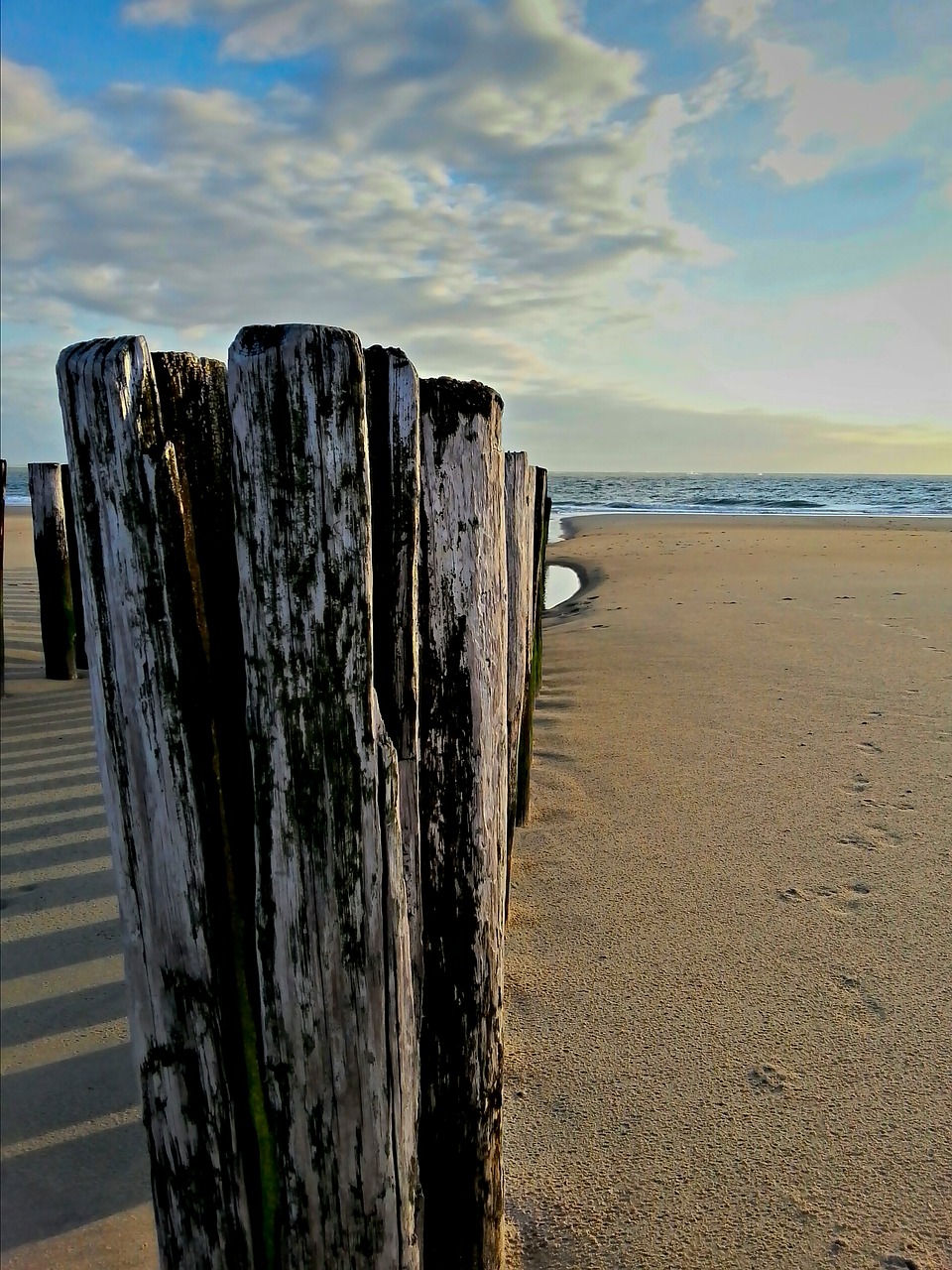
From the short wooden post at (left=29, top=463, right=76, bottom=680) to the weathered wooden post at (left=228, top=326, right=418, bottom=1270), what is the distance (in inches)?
255

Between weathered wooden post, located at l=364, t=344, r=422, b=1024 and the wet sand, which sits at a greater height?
weathered wooden post, located at l=364, t=344, r=422, b=1024

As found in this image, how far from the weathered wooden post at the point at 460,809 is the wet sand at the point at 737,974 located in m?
0.49

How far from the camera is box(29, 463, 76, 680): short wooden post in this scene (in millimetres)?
7078

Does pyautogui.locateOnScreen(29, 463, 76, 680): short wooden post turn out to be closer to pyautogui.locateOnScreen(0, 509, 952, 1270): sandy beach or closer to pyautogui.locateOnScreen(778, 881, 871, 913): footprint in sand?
pyautogui.locateOnScreen(0, 509, 952, 1270): sandy beach

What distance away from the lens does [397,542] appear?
147cm

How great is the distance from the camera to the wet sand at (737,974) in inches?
83.9

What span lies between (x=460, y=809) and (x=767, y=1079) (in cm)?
152

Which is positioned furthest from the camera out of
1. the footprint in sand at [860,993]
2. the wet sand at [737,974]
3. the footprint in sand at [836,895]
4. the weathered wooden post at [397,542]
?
the footprint in sand at [836,895]

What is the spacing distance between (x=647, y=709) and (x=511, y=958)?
3.15m

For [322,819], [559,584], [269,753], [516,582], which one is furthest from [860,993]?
[559,584]

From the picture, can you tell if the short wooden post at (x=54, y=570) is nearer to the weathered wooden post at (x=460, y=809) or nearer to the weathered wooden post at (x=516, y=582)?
the weathered wooden post at (x=516, y=582)

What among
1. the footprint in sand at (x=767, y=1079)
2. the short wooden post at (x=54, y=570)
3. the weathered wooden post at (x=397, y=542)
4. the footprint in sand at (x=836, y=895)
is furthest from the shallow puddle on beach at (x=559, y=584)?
the weathered wooden post at (x=397, y=542)

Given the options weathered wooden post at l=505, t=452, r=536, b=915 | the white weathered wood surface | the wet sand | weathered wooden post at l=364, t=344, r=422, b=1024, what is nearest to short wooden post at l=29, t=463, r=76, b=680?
the wet sand

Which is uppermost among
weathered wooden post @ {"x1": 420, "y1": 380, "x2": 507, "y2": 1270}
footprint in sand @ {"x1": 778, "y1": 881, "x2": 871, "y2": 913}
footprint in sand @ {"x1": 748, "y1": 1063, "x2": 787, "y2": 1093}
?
weathered wooden post @ {"x1": 420, "y1": 380, "x2": 507, "y2": 1270}
